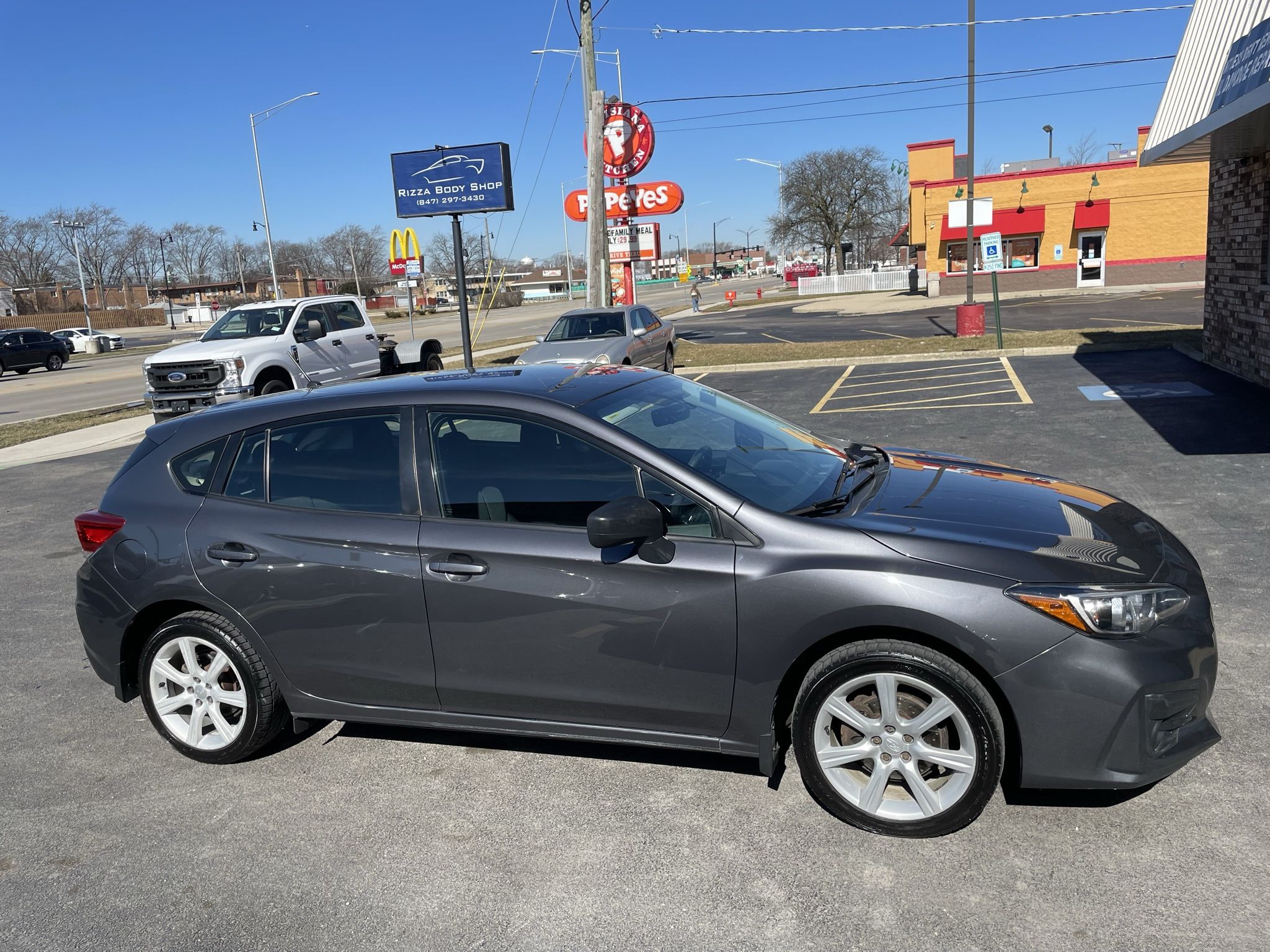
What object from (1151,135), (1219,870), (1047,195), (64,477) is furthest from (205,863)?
(1047,195)

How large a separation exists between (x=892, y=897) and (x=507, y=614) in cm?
167

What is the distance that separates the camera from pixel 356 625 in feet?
12.8

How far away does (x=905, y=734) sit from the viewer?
332cm

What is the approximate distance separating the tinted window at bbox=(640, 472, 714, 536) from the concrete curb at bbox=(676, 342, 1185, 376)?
1510 centimetres

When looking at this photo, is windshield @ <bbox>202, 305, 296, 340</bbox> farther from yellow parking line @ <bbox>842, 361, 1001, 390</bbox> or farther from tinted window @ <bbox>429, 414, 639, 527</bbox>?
tinted window @ <bbox>429, 414, 639, 527</bbox>

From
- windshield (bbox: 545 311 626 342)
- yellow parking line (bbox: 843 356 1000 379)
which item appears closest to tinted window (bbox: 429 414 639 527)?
windshield (bbox: 545 311 626 342)

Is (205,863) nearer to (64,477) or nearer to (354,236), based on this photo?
(64,477)

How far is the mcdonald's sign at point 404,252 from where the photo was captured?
27.9 m

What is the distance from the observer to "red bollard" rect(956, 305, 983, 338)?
21.5 metres

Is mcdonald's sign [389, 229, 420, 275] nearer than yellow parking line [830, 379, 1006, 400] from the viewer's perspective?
No

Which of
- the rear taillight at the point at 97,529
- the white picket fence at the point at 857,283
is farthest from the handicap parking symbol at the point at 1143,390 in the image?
the white picket fence at the point at 857,283

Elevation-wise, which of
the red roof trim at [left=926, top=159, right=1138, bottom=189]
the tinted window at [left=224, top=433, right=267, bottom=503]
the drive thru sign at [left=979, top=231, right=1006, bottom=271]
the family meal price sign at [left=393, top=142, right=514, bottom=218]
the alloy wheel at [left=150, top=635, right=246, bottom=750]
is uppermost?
the red roof trim at [left=926, top=159, right=1138, bottom=189]

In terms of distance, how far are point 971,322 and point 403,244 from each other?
54.5 feet

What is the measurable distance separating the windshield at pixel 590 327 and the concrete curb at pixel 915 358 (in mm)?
2273
